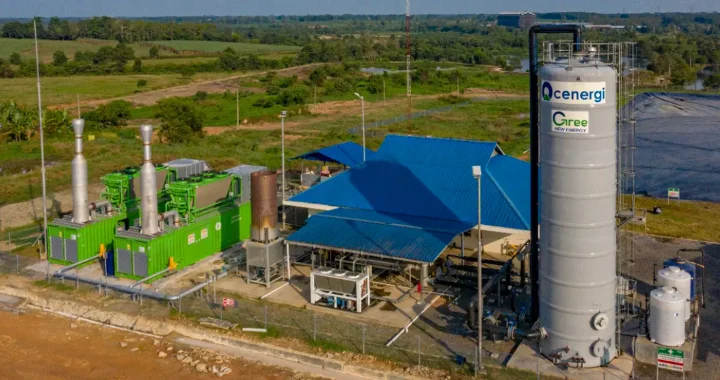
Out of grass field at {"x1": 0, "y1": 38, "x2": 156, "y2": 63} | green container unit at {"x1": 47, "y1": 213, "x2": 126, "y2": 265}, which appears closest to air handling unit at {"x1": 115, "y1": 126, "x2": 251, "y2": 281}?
green container unit at {"x1": 47, "y1": 213, "x2": 126, "y2": 265}

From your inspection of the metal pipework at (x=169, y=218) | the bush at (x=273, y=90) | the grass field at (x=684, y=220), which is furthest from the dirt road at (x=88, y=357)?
the bush at (x=273, y=90)

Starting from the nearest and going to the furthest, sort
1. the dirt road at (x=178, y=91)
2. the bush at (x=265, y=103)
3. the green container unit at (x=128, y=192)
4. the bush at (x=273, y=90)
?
the green container unit at (x=128, y=192), the bush at (x=265, y=103), the dirt road at (x=178, y=91), the bush at (x=273, y=90)

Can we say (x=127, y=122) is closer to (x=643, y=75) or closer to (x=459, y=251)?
(x=459, y=251)

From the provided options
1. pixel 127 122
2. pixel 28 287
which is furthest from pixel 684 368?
pixel 127 122

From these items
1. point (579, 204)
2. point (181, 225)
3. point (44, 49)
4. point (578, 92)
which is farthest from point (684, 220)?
point (44, 49)

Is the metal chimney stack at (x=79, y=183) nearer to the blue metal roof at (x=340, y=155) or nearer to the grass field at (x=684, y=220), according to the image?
the blue metal roof at (x=340, y=155)
